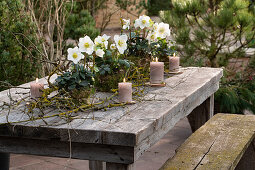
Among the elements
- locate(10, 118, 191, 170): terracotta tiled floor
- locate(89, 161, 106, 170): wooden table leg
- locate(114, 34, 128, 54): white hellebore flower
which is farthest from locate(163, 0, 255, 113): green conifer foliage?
locate(114, 34, 128, 54): white hellebore flower

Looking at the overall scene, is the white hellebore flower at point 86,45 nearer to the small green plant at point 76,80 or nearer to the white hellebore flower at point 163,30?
the small green plant at point 76,80

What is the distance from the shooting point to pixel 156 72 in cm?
292

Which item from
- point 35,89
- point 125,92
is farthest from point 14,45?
point 125,92

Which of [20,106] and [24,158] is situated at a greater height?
[20,106]

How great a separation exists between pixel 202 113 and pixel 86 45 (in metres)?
2.22

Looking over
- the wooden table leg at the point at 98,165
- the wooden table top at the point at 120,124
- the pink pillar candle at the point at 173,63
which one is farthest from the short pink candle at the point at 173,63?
the wooden table leg at the point at 98,165

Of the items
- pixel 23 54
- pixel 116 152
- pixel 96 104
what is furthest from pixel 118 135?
pixel 23 54

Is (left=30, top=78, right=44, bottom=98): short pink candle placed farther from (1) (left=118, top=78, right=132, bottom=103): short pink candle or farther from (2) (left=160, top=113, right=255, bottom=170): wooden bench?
(2) (left=160, top=113, right=255, bottom=170): wooden bench

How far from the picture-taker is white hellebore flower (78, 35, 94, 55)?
2293mm

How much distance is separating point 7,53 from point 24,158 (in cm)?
105

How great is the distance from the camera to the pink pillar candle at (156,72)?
9.53 ft

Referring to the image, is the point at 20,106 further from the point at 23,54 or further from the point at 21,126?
the point at 23,54

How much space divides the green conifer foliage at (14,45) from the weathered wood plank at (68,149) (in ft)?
7.28

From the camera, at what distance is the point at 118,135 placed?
1896mm
